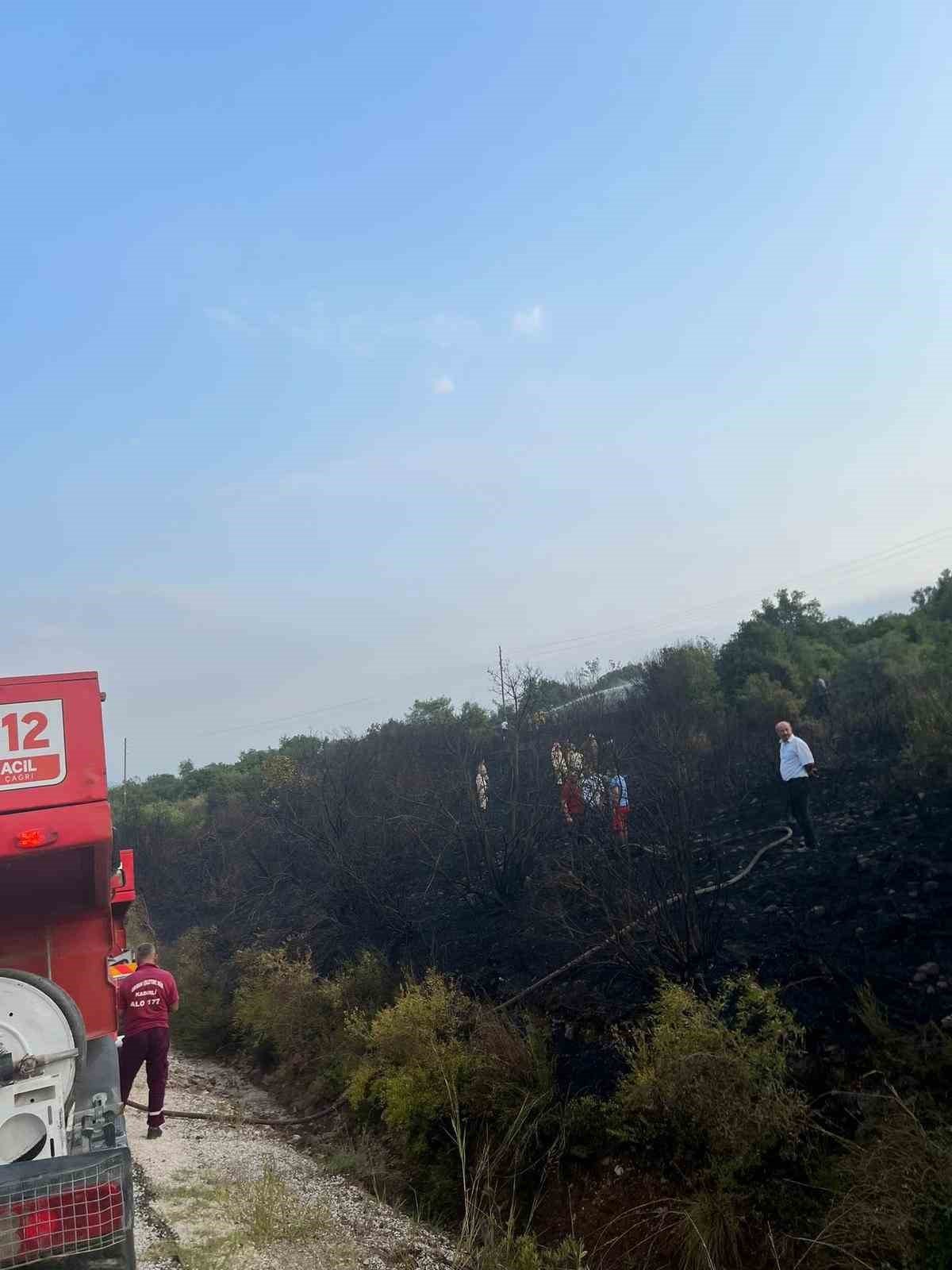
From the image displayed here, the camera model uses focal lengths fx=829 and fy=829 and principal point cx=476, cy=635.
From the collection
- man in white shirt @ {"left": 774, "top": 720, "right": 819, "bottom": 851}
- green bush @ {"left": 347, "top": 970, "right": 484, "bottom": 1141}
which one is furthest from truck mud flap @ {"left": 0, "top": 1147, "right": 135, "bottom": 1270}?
man in white shirt @ {"left": 774, "top": 720, "right": 819, "bottom": 851}

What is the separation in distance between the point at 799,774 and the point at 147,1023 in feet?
22.1

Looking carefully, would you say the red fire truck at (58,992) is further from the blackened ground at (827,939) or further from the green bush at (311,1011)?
the green bush at (311,1011)

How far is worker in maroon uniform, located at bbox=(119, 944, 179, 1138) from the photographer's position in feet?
21.5

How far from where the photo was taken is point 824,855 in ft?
28.6

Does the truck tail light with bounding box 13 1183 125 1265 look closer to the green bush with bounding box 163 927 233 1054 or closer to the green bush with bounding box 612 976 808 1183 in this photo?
the green bush with bounding box 612 976 808 1183

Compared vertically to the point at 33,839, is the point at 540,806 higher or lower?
lower

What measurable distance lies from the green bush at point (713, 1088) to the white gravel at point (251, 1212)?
1552mm

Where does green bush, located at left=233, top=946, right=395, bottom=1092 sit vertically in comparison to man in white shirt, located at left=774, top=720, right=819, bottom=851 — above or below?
below

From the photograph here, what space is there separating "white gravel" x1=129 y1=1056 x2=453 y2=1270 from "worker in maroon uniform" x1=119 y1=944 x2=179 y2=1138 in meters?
0.61

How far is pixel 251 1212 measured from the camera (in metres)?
5.40

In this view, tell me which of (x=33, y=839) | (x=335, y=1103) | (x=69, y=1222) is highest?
(x=33, y=839)

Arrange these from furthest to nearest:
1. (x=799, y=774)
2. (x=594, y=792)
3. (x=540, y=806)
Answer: (x=540, y=806), (x=594, y=792), (x=799, y=774)

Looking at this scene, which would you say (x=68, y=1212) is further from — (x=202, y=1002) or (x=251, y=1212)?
(x=202, y=1002)

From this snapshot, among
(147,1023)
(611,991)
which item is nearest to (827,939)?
(611,991)
